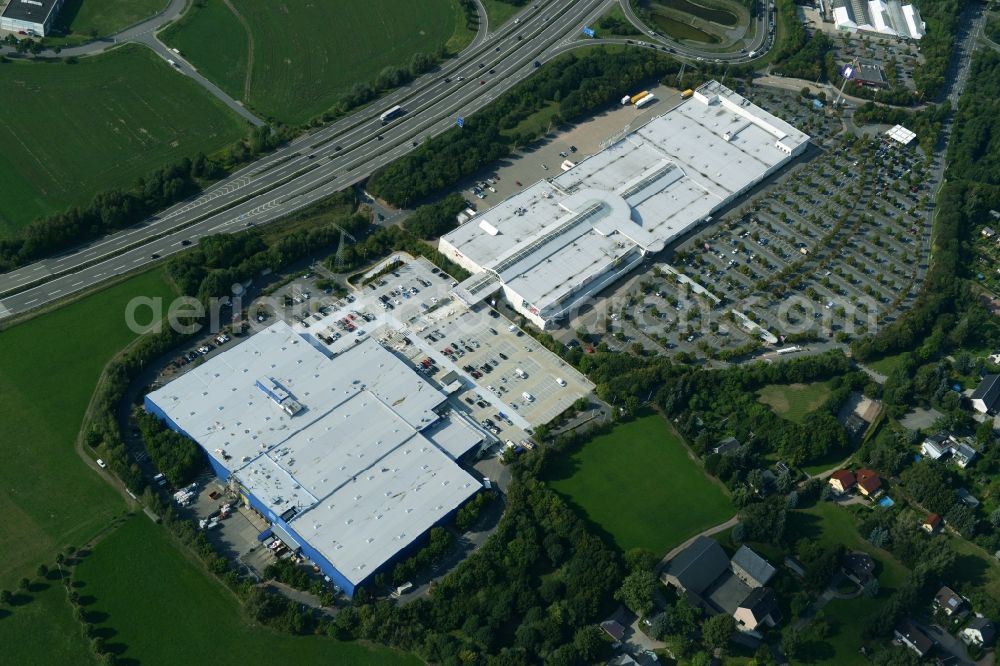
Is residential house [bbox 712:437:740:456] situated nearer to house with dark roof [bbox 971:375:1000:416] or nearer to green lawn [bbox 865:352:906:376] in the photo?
green lawn [bbox 865:352:906:376]

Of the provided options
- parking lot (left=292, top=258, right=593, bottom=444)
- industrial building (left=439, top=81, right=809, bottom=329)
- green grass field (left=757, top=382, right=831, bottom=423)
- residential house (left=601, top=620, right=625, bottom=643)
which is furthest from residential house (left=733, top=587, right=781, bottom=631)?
industrial building (left=439, top=81, right=809, bottom=329)

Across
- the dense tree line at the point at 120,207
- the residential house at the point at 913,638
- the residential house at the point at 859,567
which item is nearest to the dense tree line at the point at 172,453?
the dense tree line at the point at 120,207

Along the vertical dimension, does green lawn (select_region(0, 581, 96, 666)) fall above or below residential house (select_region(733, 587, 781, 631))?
above

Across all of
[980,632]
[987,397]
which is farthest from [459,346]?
[987,397]

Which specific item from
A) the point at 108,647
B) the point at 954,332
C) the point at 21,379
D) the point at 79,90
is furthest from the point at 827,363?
the point at 79,90

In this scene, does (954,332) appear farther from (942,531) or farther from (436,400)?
(436,400)

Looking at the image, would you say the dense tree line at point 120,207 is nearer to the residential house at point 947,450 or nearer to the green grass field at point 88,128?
the green grass field at point 88,128

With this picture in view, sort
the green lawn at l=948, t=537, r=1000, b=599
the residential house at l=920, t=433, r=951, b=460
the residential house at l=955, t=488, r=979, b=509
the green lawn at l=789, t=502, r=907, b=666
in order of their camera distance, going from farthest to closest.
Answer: the residential house at l=920, t=433, r=951, b=460, the residential house at l=955, t=488, r=979, b=509, the green lawn at l=948, t=537, r=1000, b=599, the green lawn at l=789, t=502, r=907, b=666
